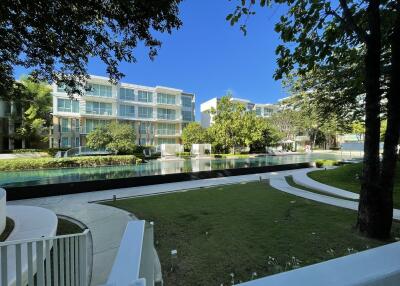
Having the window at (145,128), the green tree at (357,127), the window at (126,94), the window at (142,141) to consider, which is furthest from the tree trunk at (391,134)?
the window at (145,128)

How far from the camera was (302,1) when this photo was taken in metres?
4.01

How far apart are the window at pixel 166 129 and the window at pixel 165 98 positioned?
162 inches

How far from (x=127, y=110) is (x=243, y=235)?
3894 centimetres

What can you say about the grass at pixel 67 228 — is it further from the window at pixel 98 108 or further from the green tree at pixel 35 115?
the window at pixel 98 108

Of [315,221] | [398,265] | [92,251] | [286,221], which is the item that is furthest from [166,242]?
[398,265]

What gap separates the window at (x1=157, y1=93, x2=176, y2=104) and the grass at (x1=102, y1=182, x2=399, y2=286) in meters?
37.7

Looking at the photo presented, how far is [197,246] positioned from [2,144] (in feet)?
119

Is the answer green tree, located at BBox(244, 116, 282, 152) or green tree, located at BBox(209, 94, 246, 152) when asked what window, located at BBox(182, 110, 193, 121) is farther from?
green tree, located at BBox(244, 116, 282, 152)

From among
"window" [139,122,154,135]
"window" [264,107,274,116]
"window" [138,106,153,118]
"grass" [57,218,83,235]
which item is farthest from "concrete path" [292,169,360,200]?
"window" [264,107,274,116]

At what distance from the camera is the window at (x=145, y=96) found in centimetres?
4255

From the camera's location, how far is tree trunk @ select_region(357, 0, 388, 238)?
4.38 metres

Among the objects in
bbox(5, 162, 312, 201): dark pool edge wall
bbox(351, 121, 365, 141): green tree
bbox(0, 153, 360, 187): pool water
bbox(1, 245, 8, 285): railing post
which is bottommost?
bbox(0, 153, 360, 187): pool water

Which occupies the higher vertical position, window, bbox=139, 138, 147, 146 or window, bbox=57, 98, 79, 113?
window, bbox=57, 98, 79, 113

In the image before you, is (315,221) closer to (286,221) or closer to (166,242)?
(286,221)
